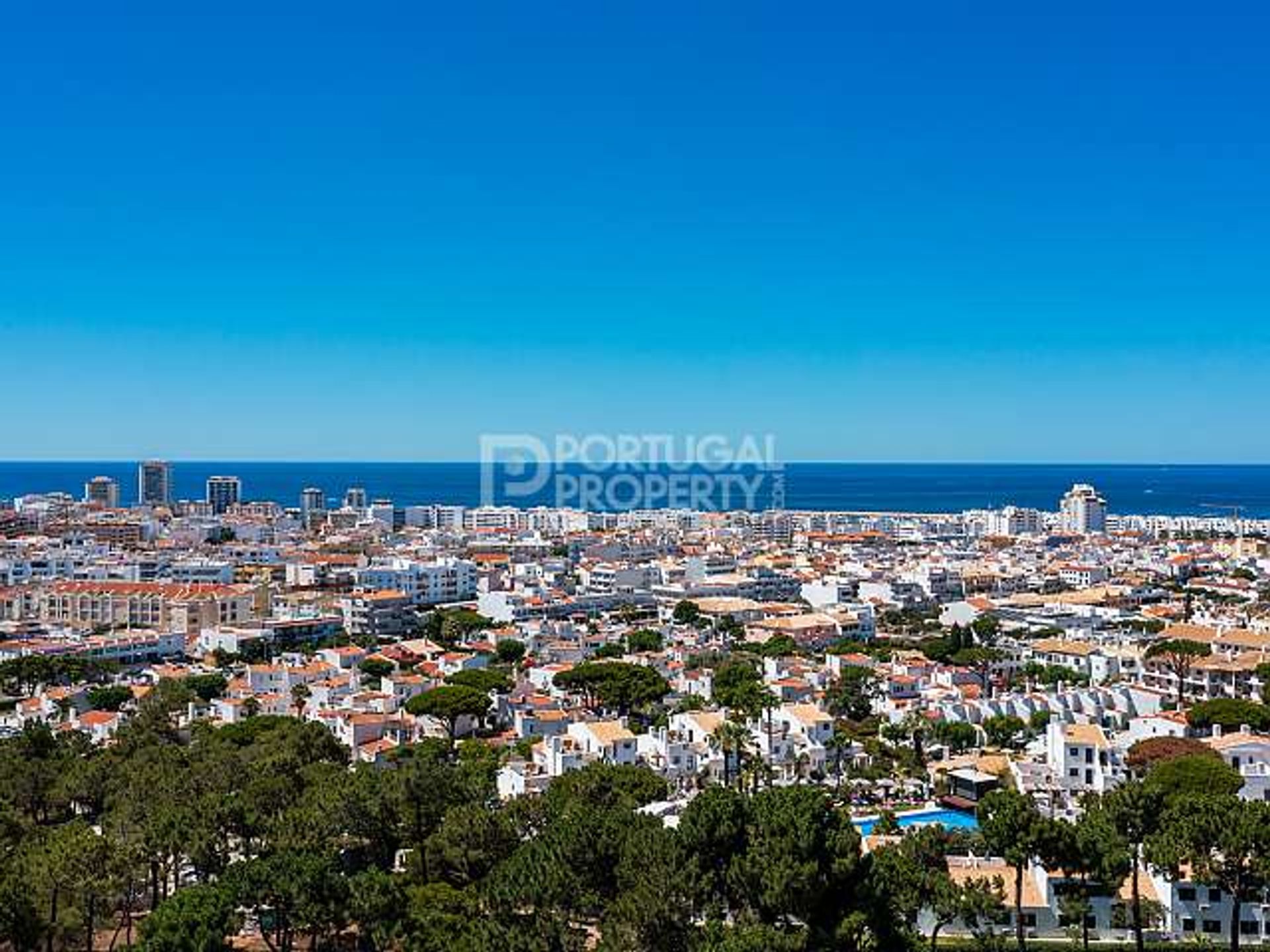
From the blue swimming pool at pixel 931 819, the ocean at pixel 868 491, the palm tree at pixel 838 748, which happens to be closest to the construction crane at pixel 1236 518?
the ocean at pixel 868 491

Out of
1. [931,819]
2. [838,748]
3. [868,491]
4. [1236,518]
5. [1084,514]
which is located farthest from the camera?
[868,491]

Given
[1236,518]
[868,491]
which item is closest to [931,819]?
[1236,518]

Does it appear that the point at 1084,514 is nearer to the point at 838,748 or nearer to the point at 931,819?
the point at 838,748

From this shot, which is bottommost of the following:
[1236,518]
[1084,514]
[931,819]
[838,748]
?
[931,819]

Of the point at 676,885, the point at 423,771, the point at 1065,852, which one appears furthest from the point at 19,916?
the point at 1065,852

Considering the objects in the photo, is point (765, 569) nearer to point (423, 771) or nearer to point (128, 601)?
point (128, 601)

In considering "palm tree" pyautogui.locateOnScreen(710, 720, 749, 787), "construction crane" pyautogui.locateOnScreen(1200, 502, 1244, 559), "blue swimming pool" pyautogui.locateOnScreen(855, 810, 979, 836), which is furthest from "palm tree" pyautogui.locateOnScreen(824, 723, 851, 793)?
"construction crane" pyautogui.locateOnScreen(1200, 502, 1244, 559)

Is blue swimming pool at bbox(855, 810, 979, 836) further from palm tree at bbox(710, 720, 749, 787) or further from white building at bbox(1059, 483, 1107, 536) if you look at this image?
white building at bbox(1059, 483, 1107, 536)

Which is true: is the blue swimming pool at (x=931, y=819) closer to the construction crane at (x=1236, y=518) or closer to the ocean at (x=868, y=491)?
the construction crane at (x=1236, y=518)
